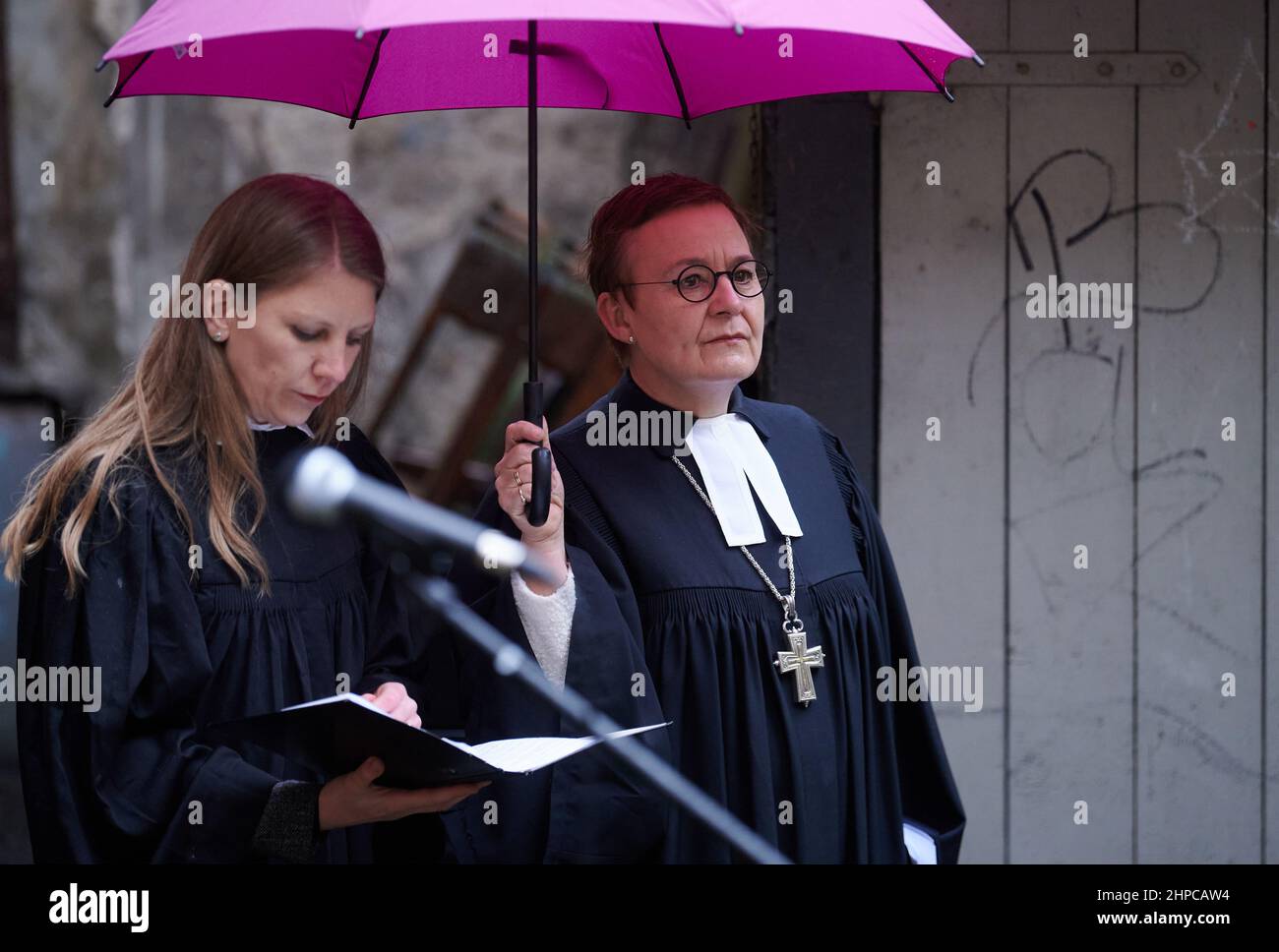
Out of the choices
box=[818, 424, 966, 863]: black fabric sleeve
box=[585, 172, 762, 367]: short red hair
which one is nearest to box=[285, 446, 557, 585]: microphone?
box=[585, 172, 762, 367]: short red hair

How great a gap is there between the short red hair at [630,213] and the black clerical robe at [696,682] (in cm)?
20

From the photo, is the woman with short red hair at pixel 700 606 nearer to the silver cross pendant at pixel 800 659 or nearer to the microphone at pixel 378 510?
the silver cross pendant at pixel 800 659

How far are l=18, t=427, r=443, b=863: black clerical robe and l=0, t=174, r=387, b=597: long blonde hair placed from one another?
0.03 metres

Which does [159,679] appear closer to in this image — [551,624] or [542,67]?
[551,624]

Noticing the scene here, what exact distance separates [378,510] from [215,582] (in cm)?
95

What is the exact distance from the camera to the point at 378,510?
1.73 m

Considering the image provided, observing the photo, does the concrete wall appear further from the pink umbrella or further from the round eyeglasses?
the round eyeglasses

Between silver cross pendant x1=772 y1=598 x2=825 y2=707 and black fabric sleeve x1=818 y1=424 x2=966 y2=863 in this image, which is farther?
black fabric sleeve x1=818 y1=424 x2=966 y2=863

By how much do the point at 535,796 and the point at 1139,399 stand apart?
211cm

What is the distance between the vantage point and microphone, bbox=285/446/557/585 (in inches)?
66.0

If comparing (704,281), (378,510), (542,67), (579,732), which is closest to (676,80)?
(542,67)

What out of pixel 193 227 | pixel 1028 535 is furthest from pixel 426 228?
pixel 1028 535

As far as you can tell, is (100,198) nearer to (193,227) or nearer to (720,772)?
(193,227)

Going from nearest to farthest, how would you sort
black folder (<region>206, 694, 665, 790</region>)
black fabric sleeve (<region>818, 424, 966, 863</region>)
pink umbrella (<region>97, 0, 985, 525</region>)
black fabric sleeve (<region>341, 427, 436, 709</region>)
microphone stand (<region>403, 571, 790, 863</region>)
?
microphone stand (<region>403, 571, 790, 863</region>)
black folder (<region>206, 694, 665, 790</region>)
black fabric sleeve (<region>341, 427, 436, 709</region>)
pink umbrella (<region>97, 0, 985, 525</region>)
black fabric sleeve (<region>818, 424, 966, 863</region>)
